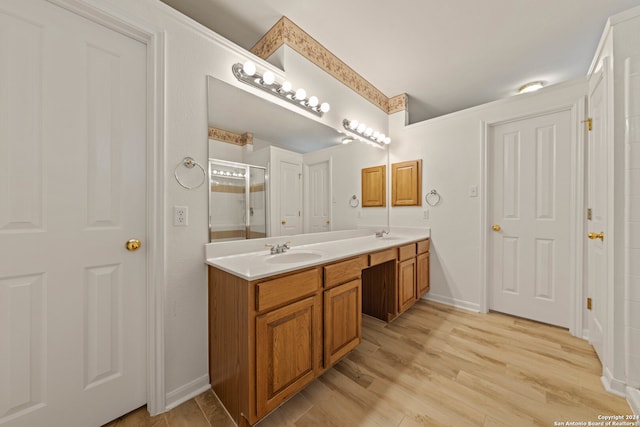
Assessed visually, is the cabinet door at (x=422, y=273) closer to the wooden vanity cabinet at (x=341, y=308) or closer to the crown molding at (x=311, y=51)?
the wooden vanity cabinet at (x=341, y=308)

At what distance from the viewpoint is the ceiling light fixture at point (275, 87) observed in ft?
4.98

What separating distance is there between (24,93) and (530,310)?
3779mm

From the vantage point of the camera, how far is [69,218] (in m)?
1.05

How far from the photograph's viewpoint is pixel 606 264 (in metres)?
1.37

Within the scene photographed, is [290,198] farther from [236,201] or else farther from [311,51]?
[311,51]

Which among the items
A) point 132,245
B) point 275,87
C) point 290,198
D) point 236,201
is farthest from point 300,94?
point 132,245

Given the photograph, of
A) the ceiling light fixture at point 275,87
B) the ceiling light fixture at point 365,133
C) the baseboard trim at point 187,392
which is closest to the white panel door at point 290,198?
the ceiling light fixture at point 275,87

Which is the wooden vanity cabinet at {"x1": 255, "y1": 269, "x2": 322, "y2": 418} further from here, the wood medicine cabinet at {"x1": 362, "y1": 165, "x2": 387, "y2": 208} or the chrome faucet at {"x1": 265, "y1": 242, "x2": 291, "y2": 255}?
the wood medicine cabinet at {"x1": 362, "y1": 165, "x2": 387, "y2": 208}

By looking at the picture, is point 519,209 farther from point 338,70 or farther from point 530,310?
point 338,70

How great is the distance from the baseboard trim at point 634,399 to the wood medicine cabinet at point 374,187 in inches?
84.0

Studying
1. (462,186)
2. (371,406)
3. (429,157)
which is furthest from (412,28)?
(371,406)

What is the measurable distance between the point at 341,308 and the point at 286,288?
0.51 m

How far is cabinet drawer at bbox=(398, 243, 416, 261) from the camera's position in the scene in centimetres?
213

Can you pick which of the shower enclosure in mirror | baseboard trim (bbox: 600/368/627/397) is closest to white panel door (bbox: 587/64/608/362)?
baseboard trim (bbox: 600/368/627/397)
